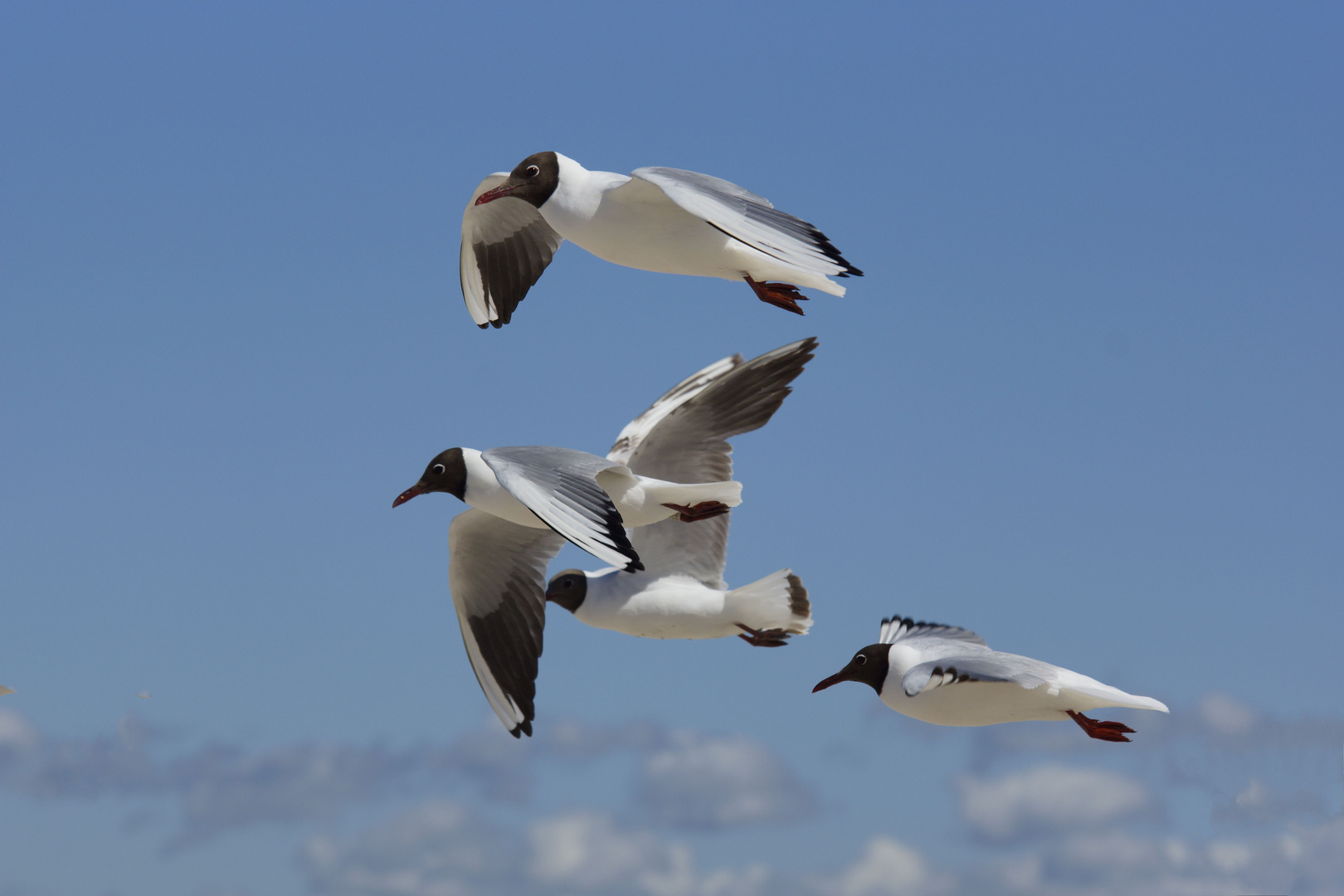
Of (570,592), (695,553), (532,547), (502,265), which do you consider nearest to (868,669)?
(695,553)

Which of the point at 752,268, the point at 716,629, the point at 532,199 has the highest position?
the point at 532,199

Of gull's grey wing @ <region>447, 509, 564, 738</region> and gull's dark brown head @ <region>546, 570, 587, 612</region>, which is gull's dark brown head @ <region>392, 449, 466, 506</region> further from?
gull's dark brown head @ <region>546, 570, 587, 612</region>

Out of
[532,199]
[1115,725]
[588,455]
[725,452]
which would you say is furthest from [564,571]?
[1115,725]

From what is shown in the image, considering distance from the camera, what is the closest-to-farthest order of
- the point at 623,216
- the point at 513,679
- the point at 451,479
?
the point at 623,216 → the point at 451,479 → the point at 513,679

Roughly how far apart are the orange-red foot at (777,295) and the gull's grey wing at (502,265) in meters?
2.18

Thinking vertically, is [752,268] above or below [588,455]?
above

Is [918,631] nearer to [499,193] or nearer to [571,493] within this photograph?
[571,493]

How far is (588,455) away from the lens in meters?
6.77

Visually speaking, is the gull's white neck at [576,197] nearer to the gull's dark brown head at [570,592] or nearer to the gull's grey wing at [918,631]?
the gull's dark brown head at [570,592]

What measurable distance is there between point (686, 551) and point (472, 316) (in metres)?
1.89

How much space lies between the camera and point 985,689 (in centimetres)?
661

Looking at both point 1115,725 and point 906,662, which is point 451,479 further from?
point 1115,725

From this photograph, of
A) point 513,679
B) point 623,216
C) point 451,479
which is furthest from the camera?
point 513,679

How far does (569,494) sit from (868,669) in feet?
7.50
